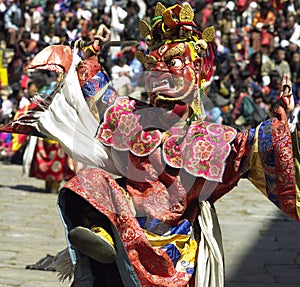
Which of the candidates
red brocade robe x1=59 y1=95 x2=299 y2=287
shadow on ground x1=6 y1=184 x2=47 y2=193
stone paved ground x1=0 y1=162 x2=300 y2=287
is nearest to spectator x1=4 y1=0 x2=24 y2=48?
shadow on ground x1=6 y1=184 x2=47 y2=193

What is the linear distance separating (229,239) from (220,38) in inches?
395

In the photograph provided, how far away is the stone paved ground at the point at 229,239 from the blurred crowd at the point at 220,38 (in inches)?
168

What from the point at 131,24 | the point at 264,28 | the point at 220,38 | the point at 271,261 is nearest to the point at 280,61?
the point at 264,28

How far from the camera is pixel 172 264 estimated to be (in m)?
4.08

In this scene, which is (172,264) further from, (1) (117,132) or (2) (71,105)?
(2) (71,105)

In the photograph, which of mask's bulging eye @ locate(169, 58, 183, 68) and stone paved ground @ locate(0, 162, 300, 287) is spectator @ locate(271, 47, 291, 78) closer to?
stone paved ground @ locate(0, 162, 300, 287)

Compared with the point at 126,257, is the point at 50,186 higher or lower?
lower

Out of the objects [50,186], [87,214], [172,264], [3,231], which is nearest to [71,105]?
[87,214]

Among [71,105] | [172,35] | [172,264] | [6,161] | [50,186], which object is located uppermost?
[172,35]

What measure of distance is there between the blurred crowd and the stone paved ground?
426 cm

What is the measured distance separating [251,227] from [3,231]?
2.39 metres

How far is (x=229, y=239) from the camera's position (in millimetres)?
7793

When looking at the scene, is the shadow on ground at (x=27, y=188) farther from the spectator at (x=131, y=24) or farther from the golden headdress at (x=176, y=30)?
the golden headdress at (x=176, y=30)

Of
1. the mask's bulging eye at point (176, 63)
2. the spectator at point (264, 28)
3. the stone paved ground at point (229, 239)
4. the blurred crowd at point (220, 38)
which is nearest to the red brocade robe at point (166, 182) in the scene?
the mask's bulging eye at point (176, 63)
